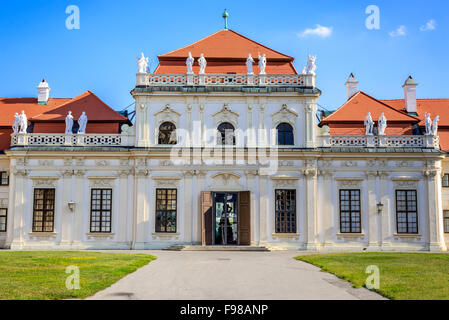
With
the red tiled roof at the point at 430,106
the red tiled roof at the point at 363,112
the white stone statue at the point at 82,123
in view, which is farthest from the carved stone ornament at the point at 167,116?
the red tiled roof at the point at 430,106

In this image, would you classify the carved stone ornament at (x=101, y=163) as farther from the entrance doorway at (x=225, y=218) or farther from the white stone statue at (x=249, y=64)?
the white stone statue at (x=249, y=64)

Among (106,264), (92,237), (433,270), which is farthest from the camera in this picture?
(92,237)

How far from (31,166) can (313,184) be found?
51.7ft

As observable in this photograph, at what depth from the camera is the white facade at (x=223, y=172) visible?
1190 inches

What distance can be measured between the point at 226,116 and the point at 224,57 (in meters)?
4.07

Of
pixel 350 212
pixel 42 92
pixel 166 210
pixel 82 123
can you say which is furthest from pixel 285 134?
pixel 42 92

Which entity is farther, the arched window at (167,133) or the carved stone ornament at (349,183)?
the arched window at (167,133)

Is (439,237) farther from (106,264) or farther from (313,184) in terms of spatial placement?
(106,264)

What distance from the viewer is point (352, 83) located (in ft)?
127

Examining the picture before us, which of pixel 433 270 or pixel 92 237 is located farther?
pixel 92 237

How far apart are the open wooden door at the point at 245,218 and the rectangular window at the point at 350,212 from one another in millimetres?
5236
